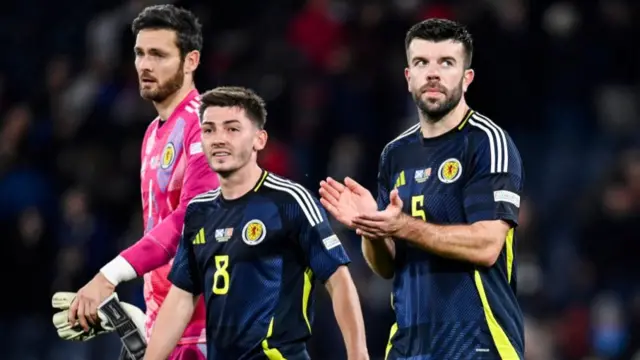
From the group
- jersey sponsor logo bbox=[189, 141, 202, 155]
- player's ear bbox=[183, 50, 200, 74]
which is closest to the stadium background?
player's ear bbox=[183, 50, 200, 74]

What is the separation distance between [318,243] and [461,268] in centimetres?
76

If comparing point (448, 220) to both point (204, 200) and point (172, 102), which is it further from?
point (172, 102)

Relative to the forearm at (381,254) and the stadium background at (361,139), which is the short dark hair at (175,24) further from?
the stadium background at (361,139)

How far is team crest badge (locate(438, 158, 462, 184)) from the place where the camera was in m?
6.19

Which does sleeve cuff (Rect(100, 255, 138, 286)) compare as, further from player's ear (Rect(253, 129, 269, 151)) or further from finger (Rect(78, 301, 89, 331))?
player's ear (Rect(253, 129, 269, 151))

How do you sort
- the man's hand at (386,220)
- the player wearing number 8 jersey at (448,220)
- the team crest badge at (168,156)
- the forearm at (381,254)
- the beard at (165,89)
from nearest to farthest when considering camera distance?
the man's hand at (386,220) → the player wearing number 8 jersey at (448,220) → the forearm at (381,254) → the team crest badge at (168,156) → the beard at (165,89)

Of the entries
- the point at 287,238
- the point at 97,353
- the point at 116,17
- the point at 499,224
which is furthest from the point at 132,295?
the point at 499,224

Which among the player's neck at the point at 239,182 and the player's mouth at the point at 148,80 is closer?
the player's neck at the point at 239,182

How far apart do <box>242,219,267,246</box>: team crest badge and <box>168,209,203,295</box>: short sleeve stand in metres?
0.29

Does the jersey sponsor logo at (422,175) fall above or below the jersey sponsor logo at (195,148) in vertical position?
below

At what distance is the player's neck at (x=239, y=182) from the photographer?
6.70 m

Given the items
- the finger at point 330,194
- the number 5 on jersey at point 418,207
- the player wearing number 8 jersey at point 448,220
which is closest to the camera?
the player wearing number 8 jersey at point 448,220

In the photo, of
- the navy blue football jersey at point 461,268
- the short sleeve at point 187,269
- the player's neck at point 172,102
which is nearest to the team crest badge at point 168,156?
the player's neck at point 172,102

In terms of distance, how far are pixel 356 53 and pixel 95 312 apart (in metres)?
7.02
